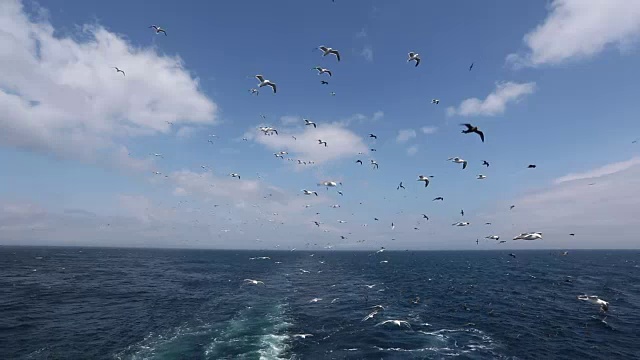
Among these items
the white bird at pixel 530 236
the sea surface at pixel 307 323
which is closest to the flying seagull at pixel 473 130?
the white bird at pixel 530 236

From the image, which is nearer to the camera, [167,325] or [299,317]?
[167,325]

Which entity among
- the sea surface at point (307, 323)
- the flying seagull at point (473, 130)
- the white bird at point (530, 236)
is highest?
the flying seagull at point (473, 130)

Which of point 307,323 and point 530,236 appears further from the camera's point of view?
point 307,323

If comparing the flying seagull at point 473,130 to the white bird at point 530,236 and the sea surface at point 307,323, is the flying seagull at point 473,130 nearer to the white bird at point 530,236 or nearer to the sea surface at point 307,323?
the white bird at point 530,236

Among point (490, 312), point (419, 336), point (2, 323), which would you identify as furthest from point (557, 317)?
point (2, 323)

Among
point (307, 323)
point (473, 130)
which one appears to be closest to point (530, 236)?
point (473, 130)

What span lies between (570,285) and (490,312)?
181 ft

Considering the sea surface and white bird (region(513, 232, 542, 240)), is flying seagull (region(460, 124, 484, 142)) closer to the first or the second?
white bird (region(513, 232, 542, 240))

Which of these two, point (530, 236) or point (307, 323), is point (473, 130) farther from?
point (307, 323)

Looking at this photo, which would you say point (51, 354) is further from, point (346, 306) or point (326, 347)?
point (346, 306)

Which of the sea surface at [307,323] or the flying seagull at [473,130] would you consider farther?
the sea surface at [307,323]

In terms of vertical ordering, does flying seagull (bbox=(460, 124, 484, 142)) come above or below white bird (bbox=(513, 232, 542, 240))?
above

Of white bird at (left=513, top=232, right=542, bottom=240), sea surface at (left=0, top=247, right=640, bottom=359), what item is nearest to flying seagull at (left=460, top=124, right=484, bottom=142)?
white bird at (left=513, top=232, right=542, bottom=240)

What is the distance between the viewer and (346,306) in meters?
64.1
